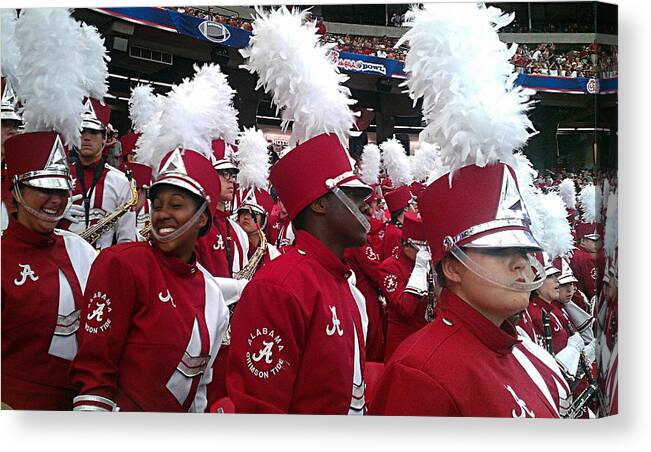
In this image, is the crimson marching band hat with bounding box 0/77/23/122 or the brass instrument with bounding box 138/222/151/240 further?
the crimson marching band hat with bounding box 0/77/23/122

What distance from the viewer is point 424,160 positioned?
2.60m

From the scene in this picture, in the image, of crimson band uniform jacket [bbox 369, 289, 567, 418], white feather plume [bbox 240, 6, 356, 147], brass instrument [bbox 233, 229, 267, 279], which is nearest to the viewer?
crimson band uniform jacket [bbox 369, 289, 567, 418]

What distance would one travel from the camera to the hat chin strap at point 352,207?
243 cm

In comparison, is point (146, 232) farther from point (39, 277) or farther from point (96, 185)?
point (39, 277)

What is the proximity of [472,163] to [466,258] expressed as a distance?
0.28m

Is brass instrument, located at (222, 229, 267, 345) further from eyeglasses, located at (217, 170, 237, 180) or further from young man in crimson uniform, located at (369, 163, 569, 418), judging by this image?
young man in crimson uniform, located at (369, 163, 569, 418)

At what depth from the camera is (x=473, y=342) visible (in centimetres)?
205

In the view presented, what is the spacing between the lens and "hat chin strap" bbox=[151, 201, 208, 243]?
262 centimetres

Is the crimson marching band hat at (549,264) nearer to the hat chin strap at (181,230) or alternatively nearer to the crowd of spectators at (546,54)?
the crowd of spectators at (546,54)

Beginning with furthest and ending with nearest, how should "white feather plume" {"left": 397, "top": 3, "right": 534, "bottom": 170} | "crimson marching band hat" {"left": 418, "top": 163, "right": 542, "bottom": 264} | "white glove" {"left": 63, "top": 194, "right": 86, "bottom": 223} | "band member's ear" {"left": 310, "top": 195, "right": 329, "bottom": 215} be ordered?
"white glove" {"left": 63, "top": 194, "right": 86, "bottom": 223} < "band member's ear" {"left": 310, "top": 195, "right": 329, "bottom": 215} < "white feather plume" {"left": 397, "top": 3, "right": 534, "bottom": 170} < "crimson marching band hat" {"left": 418, "top": 163, "right": 542, "bottom": 264}

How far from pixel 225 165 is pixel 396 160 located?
2.04ft

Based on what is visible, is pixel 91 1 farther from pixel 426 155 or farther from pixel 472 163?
pixel 472 163

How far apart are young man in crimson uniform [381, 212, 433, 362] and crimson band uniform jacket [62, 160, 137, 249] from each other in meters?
0.96

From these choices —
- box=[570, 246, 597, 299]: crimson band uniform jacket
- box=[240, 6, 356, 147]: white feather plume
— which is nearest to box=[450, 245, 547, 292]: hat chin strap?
box=[570, 246, 597, 299]: crimson band uniform jacket
